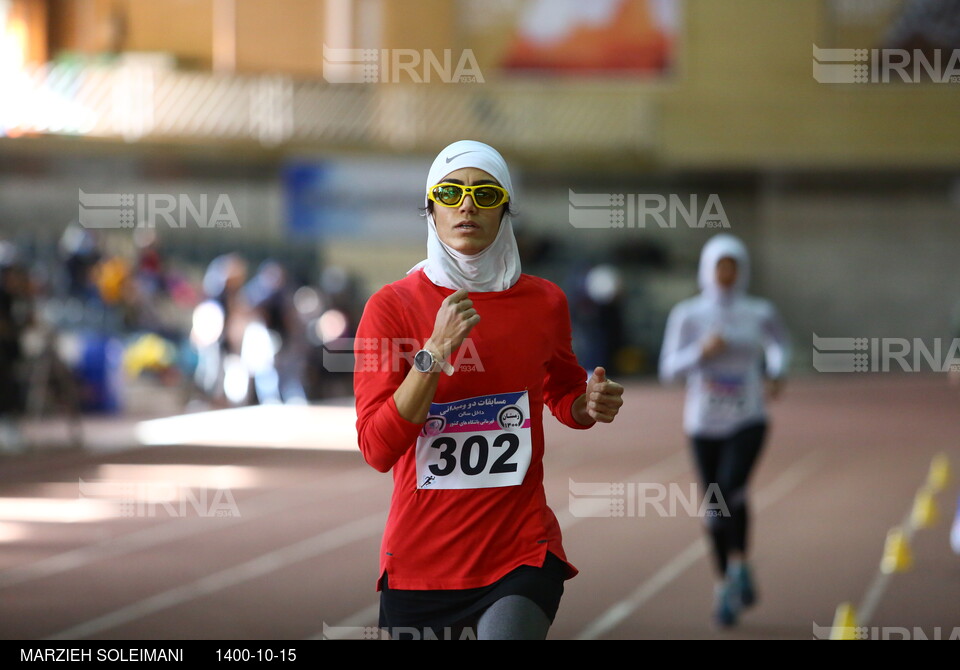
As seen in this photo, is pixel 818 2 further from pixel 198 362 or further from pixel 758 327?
pixel 758 327

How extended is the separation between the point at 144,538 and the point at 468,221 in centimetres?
694

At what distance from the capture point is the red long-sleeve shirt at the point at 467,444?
323 centimetres

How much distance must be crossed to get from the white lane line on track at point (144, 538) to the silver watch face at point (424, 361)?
18.5 feet

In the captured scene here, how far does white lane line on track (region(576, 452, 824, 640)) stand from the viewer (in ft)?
22.8

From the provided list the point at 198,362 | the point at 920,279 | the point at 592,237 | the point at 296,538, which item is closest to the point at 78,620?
the point at 296,538

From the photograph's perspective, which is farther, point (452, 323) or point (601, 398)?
point (601, 398)

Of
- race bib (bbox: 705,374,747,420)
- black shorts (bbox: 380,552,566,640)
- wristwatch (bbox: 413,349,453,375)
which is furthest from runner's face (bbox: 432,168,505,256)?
race bib (bbox: 705,374,747,420)

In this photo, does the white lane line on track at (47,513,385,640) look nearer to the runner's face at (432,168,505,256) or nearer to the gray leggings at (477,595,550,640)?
the gray leggings at (477,595,550,640)

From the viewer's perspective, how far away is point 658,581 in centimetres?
820
